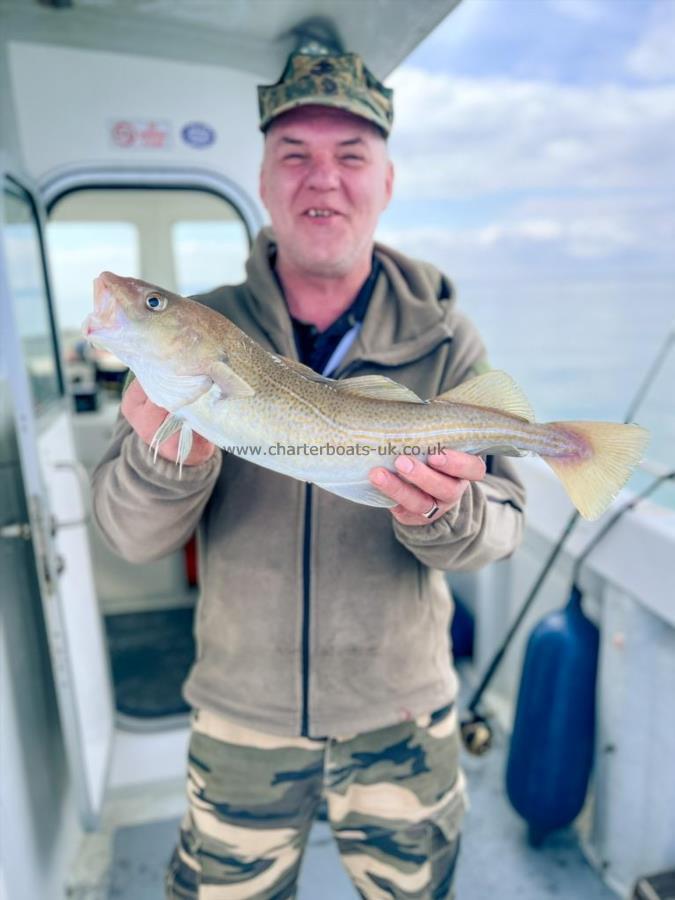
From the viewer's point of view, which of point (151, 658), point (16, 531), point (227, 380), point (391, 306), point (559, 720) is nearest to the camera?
point (227, 380)

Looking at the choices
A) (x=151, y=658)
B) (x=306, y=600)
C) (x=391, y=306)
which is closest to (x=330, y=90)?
(x=391, y=306)

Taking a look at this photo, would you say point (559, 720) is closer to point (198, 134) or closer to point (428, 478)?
point (428, 478)

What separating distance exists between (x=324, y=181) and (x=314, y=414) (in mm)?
640

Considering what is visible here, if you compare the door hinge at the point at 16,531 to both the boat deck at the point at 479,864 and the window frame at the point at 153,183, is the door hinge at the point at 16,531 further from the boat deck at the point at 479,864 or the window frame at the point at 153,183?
the window frame at the point at 153,183

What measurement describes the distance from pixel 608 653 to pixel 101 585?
3.77 m

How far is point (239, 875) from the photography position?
178 cm

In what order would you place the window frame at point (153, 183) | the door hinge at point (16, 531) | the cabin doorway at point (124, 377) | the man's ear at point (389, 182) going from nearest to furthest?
1. the man's ear at point (389, 182)
2. the door hinge at point (16, 531)
3. the window frame at point (153, 183)
4. the cabin doorway at point (124, 377)

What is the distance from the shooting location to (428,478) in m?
1.21

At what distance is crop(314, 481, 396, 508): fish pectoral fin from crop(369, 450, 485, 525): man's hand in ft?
0.08

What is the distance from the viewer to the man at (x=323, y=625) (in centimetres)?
170

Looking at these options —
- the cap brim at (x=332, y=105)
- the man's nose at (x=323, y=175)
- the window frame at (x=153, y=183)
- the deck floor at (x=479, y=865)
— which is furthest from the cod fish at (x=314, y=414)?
the window frame at (x=153, y=183)

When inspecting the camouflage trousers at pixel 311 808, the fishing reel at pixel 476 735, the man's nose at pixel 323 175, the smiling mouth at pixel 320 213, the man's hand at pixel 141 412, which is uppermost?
the man's nose at pixel 323 175

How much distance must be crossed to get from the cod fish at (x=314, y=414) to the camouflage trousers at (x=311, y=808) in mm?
958

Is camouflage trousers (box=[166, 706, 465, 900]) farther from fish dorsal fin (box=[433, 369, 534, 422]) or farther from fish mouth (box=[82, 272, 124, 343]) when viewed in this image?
fish mouth (box=[82, 272, 124, 343])
